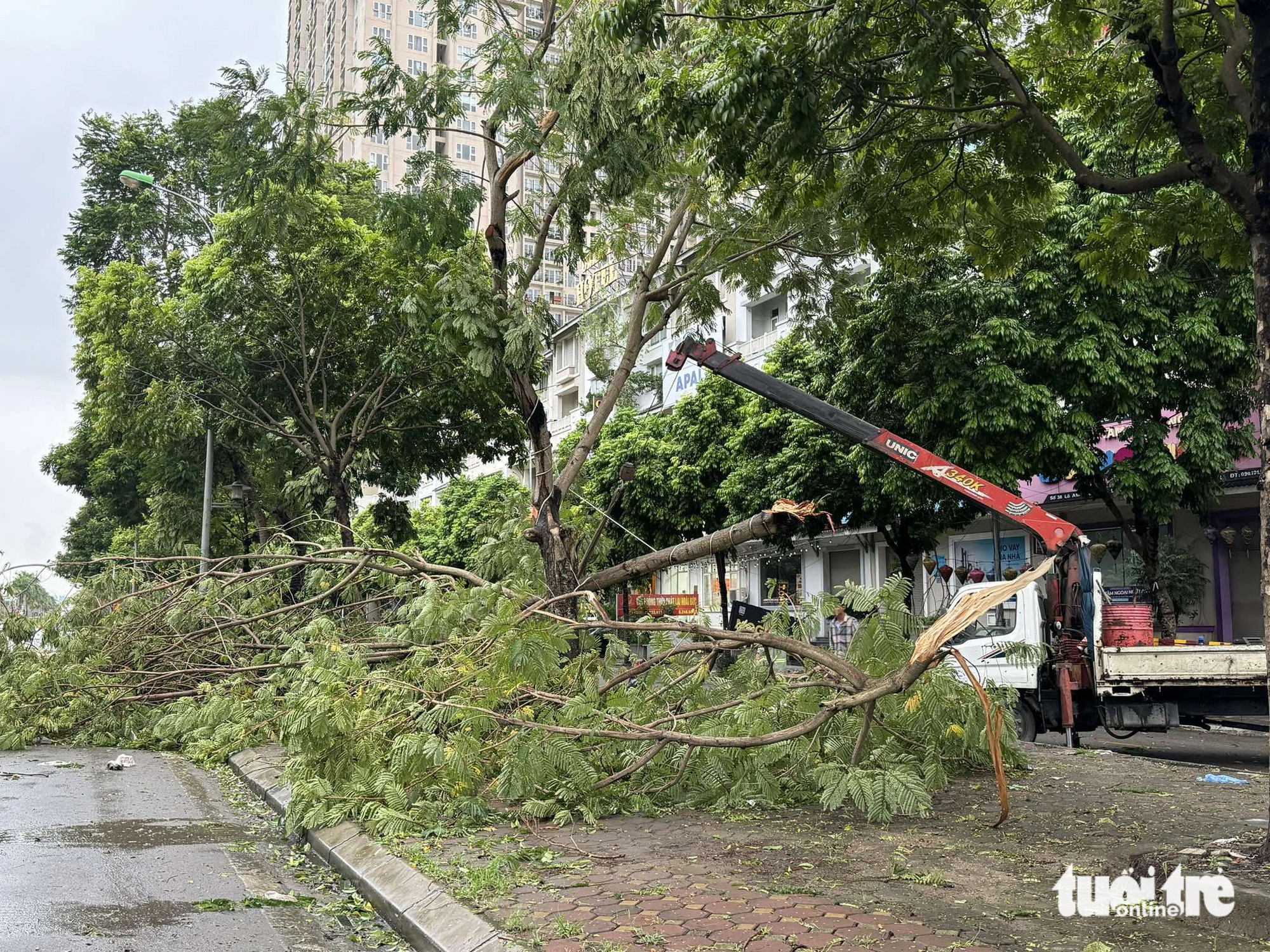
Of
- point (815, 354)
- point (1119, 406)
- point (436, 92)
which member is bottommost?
point (1119, 406)

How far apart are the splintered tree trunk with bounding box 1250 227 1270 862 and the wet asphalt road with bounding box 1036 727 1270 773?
674 centimetres

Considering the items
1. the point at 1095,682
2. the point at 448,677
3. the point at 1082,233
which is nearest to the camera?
the point at 448,677

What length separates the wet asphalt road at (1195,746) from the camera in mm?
13094

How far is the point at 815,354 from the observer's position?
845 inches

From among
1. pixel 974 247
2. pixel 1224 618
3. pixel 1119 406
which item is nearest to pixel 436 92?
pixel 974 247

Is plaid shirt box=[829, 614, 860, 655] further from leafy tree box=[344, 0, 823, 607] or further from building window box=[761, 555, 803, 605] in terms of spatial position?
building window box=[761, 555, 803, 605]

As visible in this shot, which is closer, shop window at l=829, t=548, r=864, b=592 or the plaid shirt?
the plaid shirt

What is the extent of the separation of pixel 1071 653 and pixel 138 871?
10473 mm

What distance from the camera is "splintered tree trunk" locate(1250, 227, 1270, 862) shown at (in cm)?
595

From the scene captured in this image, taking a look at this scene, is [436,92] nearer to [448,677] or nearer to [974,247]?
[974,247]

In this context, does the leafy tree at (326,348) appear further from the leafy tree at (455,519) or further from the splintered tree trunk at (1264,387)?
the leafy tree at (455,519)

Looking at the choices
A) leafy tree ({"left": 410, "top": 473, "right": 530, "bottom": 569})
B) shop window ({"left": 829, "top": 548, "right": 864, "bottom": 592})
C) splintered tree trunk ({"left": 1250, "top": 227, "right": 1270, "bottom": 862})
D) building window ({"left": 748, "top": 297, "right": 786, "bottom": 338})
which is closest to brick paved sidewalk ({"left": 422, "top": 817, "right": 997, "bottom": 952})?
splintered tree trunk ({"left": 1250, "top": 227, "right": 1270, "bottom": 862})

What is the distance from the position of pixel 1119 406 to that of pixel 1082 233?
284cm

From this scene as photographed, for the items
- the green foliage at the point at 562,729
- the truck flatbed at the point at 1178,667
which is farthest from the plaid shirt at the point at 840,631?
the green foliage at the point at 562,729
